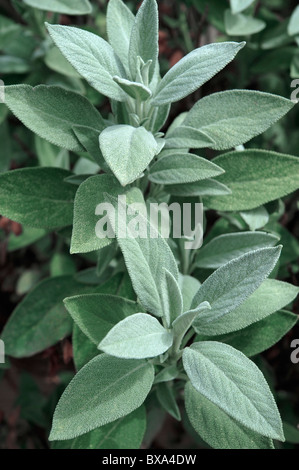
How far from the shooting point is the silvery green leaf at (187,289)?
624 mm

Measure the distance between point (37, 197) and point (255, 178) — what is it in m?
0.27

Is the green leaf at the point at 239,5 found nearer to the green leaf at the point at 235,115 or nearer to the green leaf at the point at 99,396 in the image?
the green leaf at the point at 235,115

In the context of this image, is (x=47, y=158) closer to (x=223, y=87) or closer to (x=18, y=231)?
(x=18, y=231)

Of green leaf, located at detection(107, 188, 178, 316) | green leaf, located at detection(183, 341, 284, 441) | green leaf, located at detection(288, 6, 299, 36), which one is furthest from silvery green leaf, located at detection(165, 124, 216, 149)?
green leaf, located at detection(288, 6, 299, 36)

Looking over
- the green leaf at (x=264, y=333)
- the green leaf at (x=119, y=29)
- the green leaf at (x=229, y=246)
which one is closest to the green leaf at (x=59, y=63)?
the green leaf at (x=119, y=29)

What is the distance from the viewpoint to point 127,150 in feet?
1.71

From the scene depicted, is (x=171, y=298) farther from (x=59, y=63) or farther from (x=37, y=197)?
(x=59, y=63)

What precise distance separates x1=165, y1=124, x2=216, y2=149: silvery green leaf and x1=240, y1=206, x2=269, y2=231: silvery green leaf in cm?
13

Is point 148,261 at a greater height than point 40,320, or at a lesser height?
greater

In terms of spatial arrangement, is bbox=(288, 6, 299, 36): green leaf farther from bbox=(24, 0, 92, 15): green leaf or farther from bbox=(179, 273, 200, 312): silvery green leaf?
bbox=(179, 273, 200, 312): silvery green leaf

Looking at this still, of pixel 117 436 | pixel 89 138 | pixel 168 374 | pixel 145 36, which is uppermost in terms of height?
pixel 145 36

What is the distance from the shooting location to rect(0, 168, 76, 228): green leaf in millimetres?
627

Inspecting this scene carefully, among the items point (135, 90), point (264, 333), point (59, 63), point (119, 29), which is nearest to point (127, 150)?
point (135, 90)
